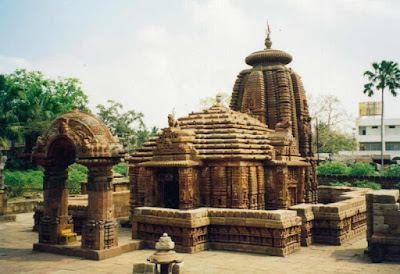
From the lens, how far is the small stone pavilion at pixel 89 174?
34.9 ft

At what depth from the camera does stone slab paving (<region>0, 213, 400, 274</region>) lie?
9.20m

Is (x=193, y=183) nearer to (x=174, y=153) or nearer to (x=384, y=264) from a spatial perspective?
(x=174, y=153)

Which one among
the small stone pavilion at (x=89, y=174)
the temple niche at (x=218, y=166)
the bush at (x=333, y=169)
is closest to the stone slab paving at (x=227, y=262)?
the small stone pavilion at (x=89, y=174)

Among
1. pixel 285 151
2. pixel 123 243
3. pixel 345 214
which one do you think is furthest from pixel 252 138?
pixel 123 243

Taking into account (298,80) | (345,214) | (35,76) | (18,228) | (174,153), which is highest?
(35,76)

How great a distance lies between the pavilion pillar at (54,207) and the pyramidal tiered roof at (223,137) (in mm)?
4095

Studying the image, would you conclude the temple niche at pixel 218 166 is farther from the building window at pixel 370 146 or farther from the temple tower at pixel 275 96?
the building window at pixel 370 146

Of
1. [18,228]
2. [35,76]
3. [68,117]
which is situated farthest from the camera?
[35,76]

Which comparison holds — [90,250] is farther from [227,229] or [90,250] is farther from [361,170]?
[361,170]

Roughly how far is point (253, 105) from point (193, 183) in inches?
298

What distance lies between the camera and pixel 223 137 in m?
14.4

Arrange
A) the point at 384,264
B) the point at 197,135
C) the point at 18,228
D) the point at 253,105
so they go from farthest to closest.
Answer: the point at 253,105
the point at 18,228
the point at 197,135
the point at 384,264

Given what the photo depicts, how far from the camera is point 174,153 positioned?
1366 cm

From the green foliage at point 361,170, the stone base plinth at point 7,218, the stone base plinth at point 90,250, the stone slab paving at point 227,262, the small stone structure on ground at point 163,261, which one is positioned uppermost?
the green foliage at point 361,170
